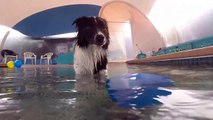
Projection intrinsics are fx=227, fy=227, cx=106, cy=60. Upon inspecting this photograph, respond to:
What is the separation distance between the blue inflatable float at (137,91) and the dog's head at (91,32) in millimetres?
1652

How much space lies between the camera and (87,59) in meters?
2.80

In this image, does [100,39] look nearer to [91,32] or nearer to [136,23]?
[91,32]

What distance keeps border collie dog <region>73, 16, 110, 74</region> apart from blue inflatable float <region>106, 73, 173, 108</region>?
1.67 meters

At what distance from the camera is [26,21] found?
1485cm

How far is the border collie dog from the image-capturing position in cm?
277

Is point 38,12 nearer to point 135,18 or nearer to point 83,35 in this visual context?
point 135,18

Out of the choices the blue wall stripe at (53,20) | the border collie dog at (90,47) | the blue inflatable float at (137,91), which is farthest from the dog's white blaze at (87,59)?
the blue wall stripe at (53,20)

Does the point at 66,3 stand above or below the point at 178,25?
above

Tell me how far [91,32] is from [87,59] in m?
0.34

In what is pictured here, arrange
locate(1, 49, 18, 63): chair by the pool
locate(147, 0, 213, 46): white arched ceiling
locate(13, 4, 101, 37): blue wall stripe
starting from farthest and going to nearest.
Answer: locate(13, 4, 101, 37): blue wall stripe
locate(1, 49, 18, 63): chair by the pool
locate(147, 0, 213, 46): white arched ceiling

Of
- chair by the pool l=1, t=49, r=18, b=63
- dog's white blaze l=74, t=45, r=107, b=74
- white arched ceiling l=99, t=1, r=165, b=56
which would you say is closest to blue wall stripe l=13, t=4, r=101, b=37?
white arched ceiling l=99, t=1, r=165, b=56

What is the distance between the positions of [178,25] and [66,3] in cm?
859

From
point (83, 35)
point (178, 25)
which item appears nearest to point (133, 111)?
point (83, 35)

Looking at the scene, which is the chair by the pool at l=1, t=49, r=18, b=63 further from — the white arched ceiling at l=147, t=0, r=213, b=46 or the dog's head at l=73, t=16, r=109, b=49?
the dog's head at l=73, t=16, r=109, b=49
